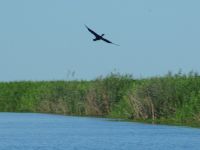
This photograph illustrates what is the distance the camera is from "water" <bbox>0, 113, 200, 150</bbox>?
34.0 meters

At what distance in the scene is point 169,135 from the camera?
38719 millimetres

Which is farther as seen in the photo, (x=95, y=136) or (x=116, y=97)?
(x=116, y=97)

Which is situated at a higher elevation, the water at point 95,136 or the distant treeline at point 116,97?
the distant treeline at point 116,97

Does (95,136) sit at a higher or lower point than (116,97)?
lower

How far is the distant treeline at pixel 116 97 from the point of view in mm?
47031

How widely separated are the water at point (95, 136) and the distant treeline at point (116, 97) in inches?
63.7

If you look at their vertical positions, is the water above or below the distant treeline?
below

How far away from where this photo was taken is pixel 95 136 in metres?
39.3

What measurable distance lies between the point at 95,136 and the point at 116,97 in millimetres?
17197

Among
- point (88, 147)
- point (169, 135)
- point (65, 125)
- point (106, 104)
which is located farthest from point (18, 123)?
point (88, 147)

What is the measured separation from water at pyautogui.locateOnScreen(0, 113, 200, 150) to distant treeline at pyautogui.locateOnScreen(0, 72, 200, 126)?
5.31 ft

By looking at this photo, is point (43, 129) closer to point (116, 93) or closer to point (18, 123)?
point (18, 123)

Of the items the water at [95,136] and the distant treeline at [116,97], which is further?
the distant treeline at [116,97]

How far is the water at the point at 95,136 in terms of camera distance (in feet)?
111
